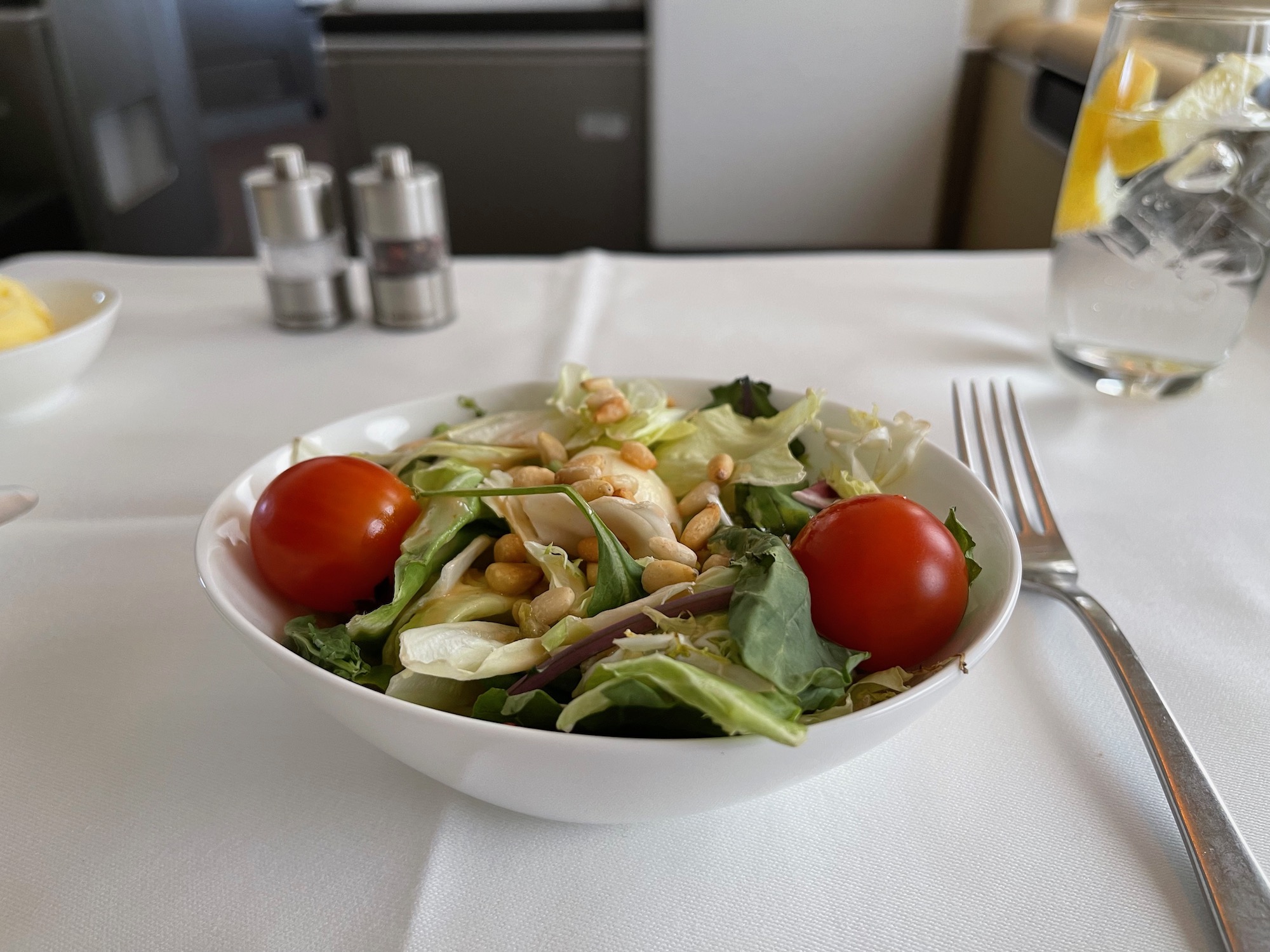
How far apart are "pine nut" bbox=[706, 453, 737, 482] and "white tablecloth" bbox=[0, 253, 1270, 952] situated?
208 millimetres

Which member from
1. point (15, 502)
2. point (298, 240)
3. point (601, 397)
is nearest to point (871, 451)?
point (601, 397)

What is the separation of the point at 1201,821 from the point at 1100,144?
69cm

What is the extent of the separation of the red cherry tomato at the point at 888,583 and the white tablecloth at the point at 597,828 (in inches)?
3.5

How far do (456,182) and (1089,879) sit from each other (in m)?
2.72

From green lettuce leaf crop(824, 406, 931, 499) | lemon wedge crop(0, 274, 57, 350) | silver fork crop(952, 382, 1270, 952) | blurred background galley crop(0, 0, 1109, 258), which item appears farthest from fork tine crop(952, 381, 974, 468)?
blurred background galley crop(0, 0, 1109, 258)

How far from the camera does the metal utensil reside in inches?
30.0

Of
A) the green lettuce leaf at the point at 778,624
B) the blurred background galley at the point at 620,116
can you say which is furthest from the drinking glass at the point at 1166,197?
the blurred background galley at the point at 620,116

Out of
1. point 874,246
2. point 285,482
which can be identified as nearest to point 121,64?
point 874,246

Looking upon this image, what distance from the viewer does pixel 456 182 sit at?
111 inches

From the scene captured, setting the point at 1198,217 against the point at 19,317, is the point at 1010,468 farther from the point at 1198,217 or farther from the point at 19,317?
the point at 19,317

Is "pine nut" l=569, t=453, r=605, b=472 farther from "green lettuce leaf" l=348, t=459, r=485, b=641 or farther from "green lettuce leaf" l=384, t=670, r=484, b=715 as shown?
"green lettuce leaf" l=384, t=670, r=484, b=715

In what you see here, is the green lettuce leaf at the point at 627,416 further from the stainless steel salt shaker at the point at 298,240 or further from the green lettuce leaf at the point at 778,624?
the stainless steel salt shaker at the point at 298,240

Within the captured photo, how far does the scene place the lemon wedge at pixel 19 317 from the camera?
905 mm

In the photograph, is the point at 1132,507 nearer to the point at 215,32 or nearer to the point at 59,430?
the point at 59,430
